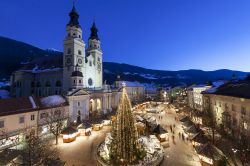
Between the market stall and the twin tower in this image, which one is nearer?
the market stall

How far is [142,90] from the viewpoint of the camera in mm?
111250

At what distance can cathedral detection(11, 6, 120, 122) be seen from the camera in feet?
151

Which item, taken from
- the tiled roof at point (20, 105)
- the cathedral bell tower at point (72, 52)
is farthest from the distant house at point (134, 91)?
the tiled roof at point (20, 105)

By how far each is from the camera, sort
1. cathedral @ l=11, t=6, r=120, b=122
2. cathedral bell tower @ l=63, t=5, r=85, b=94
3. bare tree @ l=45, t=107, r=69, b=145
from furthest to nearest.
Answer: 1. cathedral bell tower @ l=63, t=5, r=85, b=94
2. cathedral @ l=11, t=6, r=120, b=122
3. bare tree @ l=45, t=107, r=69, b=145

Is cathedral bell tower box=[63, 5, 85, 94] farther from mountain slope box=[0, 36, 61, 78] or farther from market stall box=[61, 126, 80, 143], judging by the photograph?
mountain slope box=[0, 36, 61, 78]

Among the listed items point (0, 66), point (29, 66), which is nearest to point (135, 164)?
point (29, 66)

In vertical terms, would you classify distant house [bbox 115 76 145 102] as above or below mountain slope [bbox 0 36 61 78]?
below

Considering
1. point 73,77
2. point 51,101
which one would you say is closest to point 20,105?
point 51,101

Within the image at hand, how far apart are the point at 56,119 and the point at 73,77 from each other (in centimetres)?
1606

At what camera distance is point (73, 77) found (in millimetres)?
46344

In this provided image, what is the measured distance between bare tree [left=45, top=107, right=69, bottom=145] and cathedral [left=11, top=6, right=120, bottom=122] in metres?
3.24

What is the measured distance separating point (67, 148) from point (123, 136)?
14.5 metres

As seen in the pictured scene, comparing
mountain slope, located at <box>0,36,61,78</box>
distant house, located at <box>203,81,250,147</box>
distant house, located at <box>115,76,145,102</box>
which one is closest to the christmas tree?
distant house, located at <box>203,81,250,147</box>

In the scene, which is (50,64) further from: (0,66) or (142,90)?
(0,66)
